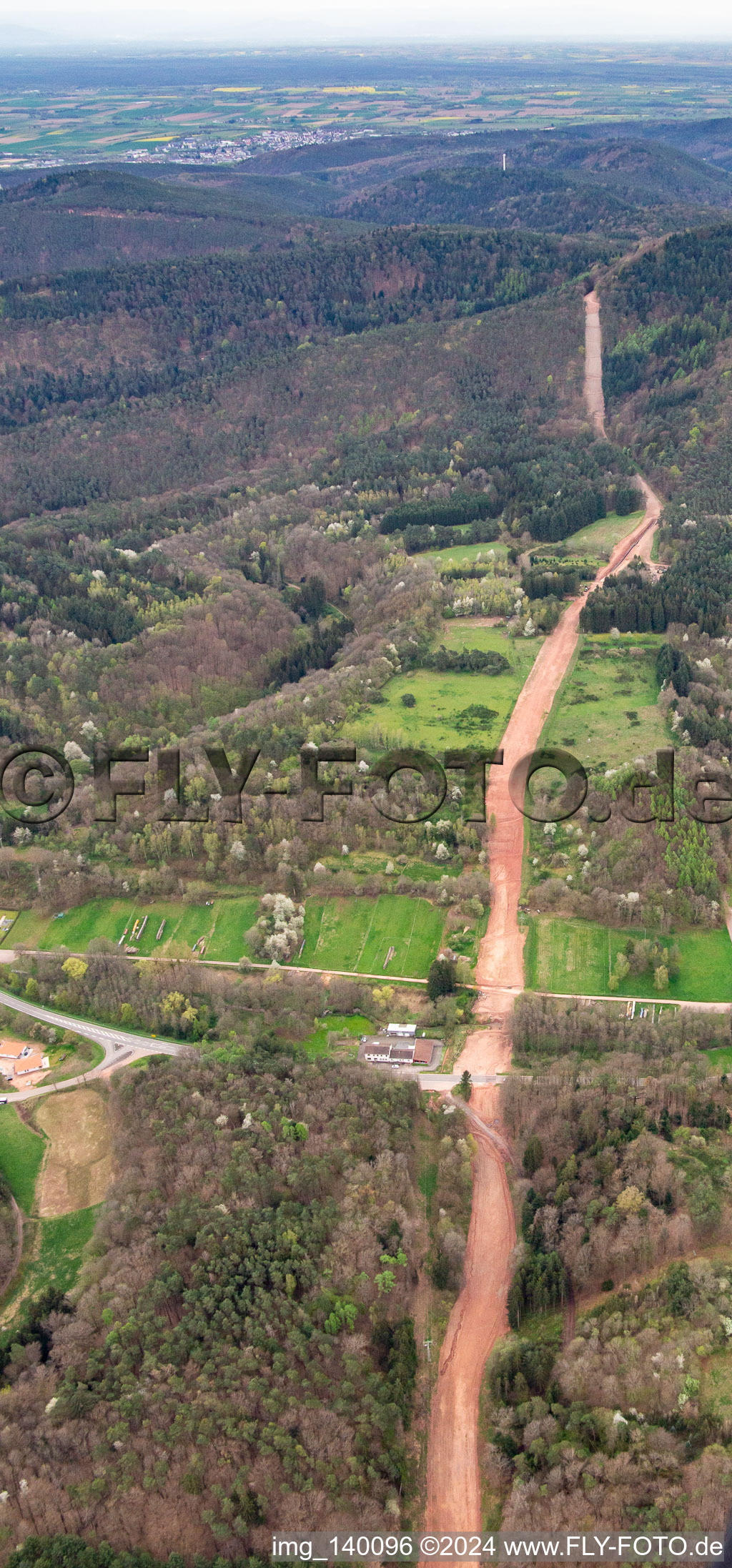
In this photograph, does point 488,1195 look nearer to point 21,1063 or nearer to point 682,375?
point 21,1063

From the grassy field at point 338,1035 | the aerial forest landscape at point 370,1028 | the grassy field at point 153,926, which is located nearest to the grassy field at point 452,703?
the aerial forest landscape at point 370,1028

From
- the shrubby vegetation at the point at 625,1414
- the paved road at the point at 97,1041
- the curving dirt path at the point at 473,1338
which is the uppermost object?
the paved road at the point at 97,1041

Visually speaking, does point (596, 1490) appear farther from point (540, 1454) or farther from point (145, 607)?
point (145, 607)

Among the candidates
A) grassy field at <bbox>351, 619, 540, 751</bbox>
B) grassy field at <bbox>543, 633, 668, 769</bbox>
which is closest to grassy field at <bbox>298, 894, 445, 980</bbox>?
grassy field at <bbox>351, 619, 540, 751</bbox>

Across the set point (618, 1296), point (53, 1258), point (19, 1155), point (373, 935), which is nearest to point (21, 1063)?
point (19, 1155)

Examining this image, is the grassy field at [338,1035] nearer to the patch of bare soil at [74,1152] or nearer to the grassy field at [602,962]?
the grassy field at [602,962]

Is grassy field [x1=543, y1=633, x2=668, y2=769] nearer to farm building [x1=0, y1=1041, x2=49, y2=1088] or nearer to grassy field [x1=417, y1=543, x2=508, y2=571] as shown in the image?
grassy field [x1=417, y1=543, x2=508, y2=571]
